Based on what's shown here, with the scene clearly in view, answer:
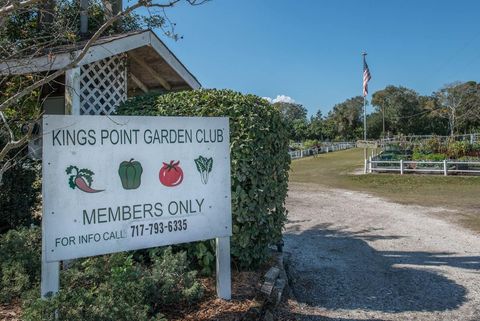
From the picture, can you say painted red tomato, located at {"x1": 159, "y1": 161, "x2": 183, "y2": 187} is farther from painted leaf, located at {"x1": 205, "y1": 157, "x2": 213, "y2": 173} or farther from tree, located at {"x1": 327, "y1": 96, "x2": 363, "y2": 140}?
tree, located at {"x1": 327, "y1": 96, "x2": 363, "y2": 140}

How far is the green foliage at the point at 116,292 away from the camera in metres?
2.61

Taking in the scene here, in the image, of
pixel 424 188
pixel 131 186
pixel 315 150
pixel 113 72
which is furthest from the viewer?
pixel 315 150

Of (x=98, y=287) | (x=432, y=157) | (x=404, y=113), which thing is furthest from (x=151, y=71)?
(x=404, y=113)

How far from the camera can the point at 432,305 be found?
14.2ft

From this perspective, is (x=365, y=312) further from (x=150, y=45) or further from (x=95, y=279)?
(x=150, y=45)

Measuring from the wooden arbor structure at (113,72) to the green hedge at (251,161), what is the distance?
4.72 ft

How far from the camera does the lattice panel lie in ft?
19.9

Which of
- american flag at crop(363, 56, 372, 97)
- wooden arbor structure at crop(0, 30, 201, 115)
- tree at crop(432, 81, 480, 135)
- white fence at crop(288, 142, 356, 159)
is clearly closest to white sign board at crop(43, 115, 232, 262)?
wooden arbor structure at crop(0, 30, 201, 115)

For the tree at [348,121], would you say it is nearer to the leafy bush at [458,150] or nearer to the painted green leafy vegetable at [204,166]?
the leafy bush at [458,150]

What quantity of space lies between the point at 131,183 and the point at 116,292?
0.82 m

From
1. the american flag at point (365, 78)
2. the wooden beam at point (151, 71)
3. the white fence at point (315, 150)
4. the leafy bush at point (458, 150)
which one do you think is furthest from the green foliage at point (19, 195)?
the white fence at point (315, 150)

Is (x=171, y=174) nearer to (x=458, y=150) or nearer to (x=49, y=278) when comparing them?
(x=49, y=278)

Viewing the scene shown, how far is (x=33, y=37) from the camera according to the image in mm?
4645

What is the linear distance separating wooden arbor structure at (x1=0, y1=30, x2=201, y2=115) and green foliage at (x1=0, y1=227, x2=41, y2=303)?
5.91ft
